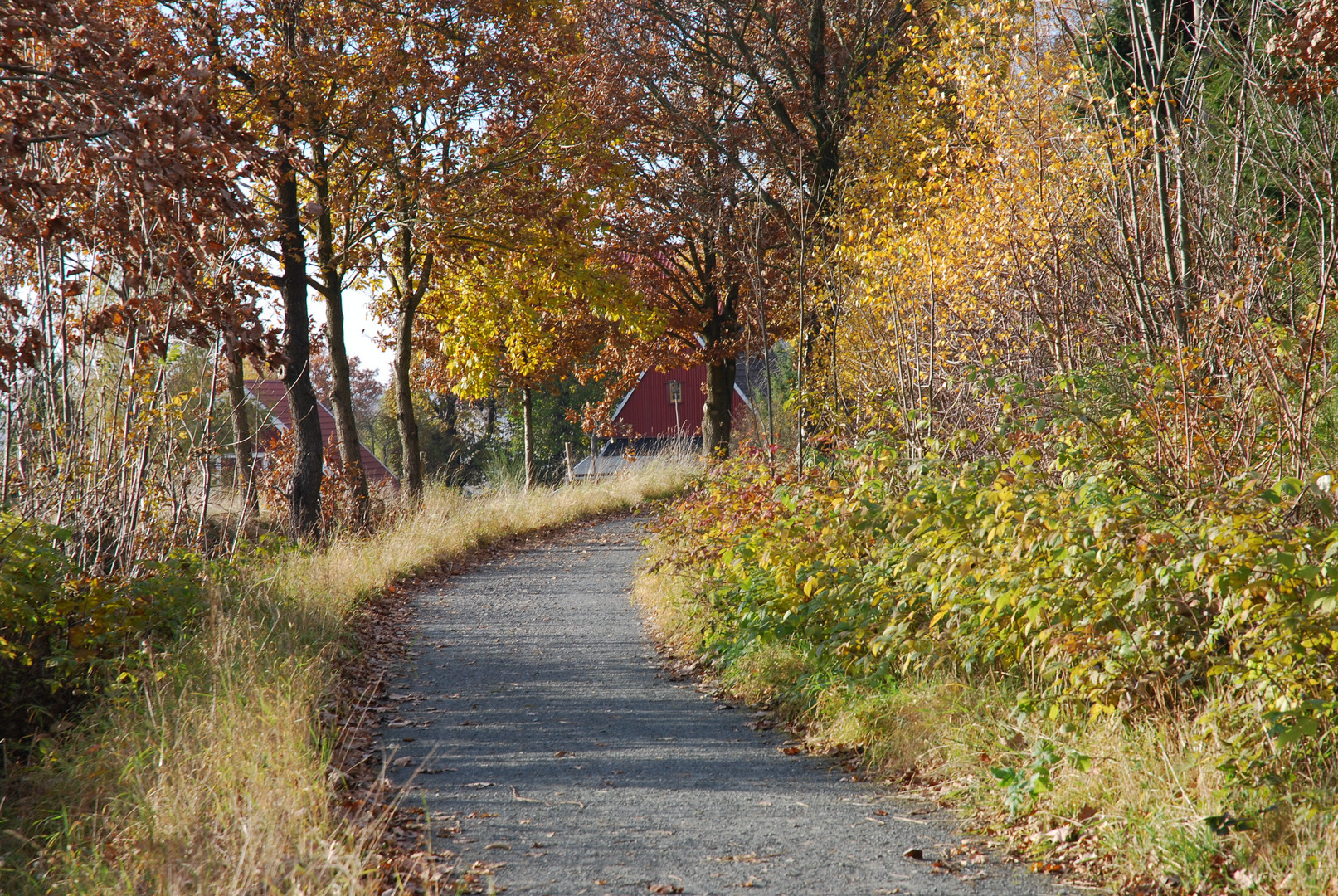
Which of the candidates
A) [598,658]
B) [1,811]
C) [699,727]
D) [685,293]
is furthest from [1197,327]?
[685,293]

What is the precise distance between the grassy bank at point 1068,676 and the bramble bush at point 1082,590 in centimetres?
1

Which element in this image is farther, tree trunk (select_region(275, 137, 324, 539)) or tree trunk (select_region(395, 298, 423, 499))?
tree trunk (select_region(395, 298, 423, 499))

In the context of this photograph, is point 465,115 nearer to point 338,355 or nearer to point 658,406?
point 338,355

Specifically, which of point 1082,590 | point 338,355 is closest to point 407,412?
point 338,355

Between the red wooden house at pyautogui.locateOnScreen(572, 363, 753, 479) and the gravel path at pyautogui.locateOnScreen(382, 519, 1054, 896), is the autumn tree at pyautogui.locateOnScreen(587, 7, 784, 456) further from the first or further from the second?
the red wooden house at pyautogui.locateOnScreen(572, 363, 753, 479)

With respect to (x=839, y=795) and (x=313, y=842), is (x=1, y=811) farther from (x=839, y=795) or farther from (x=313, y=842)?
(x=839, y=795)

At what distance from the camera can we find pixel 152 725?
4.61 m

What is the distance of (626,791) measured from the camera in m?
4.89

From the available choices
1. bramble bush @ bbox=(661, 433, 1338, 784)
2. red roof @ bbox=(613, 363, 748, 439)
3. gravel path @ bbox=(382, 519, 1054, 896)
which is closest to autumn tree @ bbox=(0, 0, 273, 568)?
gravel path @ bbox=(382, 519, 1054, 896)

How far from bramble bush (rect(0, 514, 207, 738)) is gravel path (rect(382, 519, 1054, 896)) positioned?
1547 millimetres

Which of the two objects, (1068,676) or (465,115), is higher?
(465,115)

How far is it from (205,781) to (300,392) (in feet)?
28.9

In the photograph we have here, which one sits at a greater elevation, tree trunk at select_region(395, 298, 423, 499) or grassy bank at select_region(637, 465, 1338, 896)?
tree trunk at select_region(395, 298, 423, 499)

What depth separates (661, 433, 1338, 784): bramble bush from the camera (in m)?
3.63
